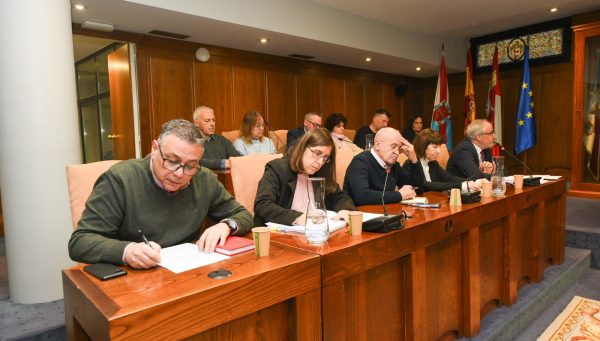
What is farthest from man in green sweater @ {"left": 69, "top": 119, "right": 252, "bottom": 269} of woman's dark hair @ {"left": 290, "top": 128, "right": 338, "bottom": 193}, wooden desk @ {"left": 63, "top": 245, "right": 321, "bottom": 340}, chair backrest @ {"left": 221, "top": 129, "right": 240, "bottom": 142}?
Result: chair backrest @ {"left": 221, "top": 129, "right": 240, "bottom": 142}

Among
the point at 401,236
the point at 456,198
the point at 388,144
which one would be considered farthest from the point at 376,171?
the point at 401,236

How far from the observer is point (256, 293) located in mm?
1060

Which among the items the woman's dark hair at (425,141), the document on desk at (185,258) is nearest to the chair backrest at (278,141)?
the woman's dark hair at (425,141)

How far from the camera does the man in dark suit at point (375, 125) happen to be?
4.94 meters

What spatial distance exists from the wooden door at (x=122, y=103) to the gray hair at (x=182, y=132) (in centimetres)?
326

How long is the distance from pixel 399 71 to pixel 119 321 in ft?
21.0

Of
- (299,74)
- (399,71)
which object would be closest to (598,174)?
(399,71)

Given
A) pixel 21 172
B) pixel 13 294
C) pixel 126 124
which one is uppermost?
pixel 126 124

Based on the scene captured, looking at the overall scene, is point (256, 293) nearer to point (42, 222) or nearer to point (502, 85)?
point (42, 222)

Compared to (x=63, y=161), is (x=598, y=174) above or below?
below

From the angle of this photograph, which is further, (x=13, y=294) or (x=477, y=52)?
(x=477, y=52)

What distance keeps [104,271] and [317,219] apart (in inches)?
25.1

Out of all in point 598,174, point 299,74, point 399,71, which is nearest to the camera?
point 598,174

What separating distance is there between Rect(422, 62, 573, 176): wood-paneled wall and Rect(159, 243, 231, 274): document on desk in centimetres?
593
